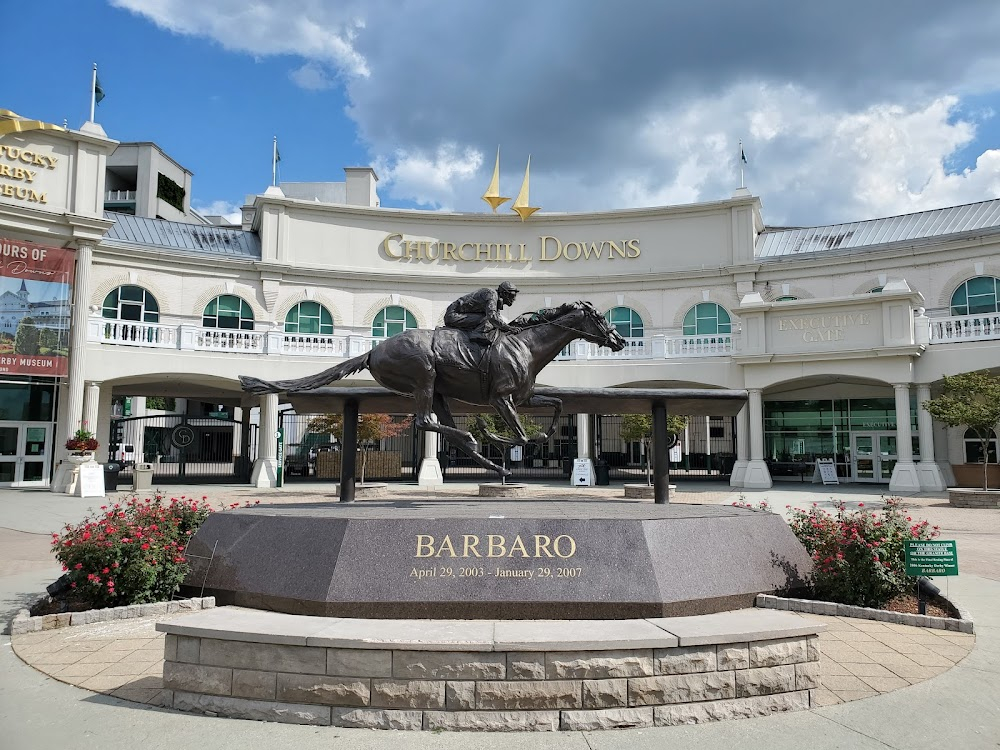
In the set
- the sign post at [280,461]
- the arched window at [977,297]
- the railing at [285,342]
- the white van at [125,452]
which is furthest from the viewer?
the white van at [125,452]

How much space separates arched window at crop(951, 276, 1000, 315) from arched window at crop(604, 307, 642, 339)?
12.2 metres

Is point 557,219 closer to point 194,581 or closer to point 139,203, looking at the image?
point 194,581

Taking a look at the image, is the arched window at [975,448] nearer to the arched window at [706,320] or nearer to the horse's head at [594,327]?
the arched window at [706,320]

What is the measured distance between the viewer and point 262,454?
27516 mm

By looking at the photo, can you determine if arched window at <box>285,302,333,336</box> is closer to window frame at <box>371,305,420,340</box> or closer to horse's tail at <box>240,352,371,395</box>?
window frame at <box>371,305,420,340</box>

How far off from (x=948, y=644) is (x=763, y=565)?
176 centimetres

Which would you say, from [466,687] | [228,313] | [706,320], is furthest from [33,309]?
[706,320]

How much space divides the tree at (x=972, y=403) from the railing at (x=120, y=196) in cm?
5712

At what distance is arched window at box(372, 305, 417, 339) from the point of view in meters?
32.2

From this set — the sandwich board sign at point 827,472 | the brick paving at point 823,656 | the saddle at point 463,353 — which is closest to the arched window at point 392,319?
the sandwich board sign at point 827,472

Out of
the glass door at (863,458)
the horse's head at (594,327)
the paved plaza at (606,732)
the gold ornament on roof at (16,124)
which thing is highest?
the gold ornament on roof at (16,124)

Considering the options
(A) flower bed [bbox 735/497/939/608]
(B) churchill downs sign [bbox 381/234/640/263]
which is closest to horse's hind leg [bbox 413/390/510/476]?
(A) flower bed [bbox 735/497/939/608]

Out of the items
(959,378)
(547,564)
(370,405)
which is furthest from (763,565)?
(959,378)

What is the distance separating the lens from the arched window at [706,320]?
30906 mm
